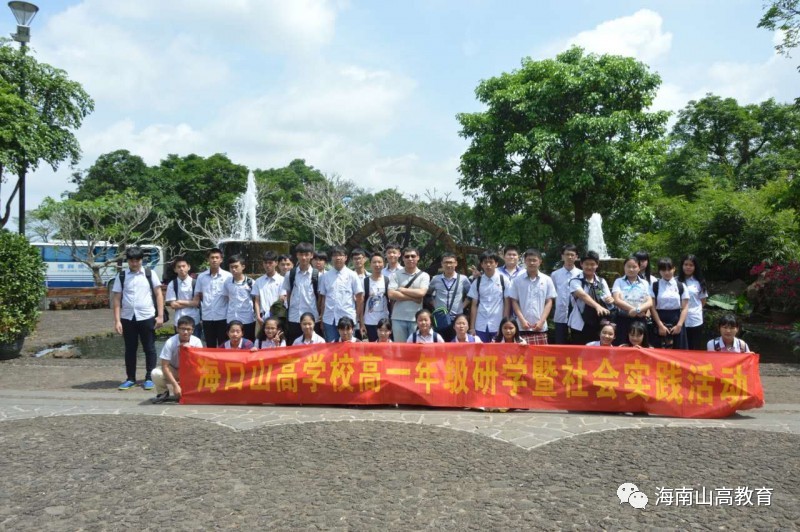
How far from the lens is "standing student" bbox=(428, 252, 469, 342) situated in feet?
22.8

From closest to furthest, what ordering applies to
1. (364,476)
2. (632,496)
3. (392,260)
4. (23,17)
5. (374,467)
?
(632,496) → (364,476) → (374,467) → (392,260) → (23,17)

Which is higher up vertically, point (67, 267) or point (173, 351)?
point (67, 267)

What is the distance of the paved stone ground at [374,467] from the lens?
360 centimetres

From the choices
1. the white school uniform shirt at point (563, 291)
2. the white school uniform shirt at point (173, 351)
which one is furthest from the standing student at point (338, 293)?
the white school uniform shirt at point (563, 291)

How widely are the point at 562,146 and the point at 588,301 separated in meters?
15.1

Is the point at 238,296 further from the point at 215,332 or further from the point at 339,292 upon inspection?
the point at 339,292

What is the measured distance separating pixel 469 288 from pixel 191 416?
3234mm

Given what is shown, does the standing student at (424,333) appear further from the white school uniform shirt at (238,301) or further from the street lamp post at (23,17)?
the street lamp post at (23,17)

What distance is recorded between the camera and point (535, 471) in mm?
4332

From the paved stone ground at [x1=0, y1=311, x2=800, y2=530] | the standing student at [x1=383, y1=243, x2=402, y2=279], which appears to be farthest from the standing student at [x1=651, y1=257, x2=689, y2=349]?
the standing student at [x1=383, y1=243, x2=402, y2=279]

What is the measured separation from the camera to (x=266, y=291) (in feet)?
24.1

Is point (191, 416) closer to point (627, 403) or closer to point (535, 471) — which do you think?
point (535, 471)

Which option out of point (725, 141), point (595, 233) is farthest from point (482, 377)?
point (725, 141)

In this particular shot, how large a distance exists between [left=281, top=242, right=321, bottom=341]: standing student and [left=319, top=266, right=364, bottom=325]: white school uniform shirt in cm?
17
